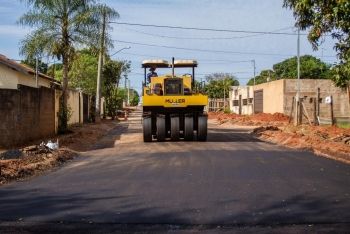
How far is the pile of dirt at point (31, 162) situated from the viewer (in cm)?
1340

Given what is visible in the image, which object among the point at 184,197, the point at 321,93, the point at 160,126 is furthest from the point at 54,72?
the point at 184,197

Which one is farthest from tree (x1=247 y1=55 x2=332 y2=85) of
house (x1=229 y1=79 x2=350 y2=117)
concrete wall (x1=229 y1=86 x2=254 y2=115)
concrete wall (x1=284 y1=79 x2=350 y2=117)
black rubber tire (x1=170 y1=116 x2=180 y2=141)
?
black rubber tire (x1=170 y1=116 x2=180 y2=141)

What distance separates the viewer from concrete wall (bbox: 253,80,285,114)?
4962 cm

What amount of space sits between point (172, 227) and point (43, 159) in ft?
29.2

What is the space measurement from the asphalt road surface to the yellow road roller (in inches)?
286

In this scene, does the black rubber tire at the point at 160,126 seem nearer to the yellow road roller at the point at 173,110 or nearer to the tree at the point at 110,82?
the yellow road roller at the point at 173,110

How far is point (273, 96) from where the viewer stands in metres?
52.3

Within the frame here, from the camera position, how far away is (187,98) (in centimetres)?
2381

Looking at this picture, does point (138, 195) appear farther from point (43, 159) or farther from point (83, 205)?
point (43, 159)

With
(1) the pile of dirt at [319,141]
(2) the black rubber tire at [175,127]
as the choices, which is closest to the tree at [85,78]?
(1) the pile of dirt at [319,141]

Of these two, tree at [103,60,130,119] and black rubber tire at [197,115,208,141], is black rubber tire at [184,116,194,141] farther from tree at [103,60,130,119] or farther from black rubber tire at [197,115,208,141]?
tree at [103,60,130,119]

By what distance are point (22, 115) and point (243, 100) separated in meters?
48.9

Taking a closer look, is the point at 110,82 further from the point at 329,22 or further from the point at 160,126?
the point at 329,22

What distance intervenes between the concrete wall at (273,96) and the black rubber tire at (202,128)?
2595 centimetres
